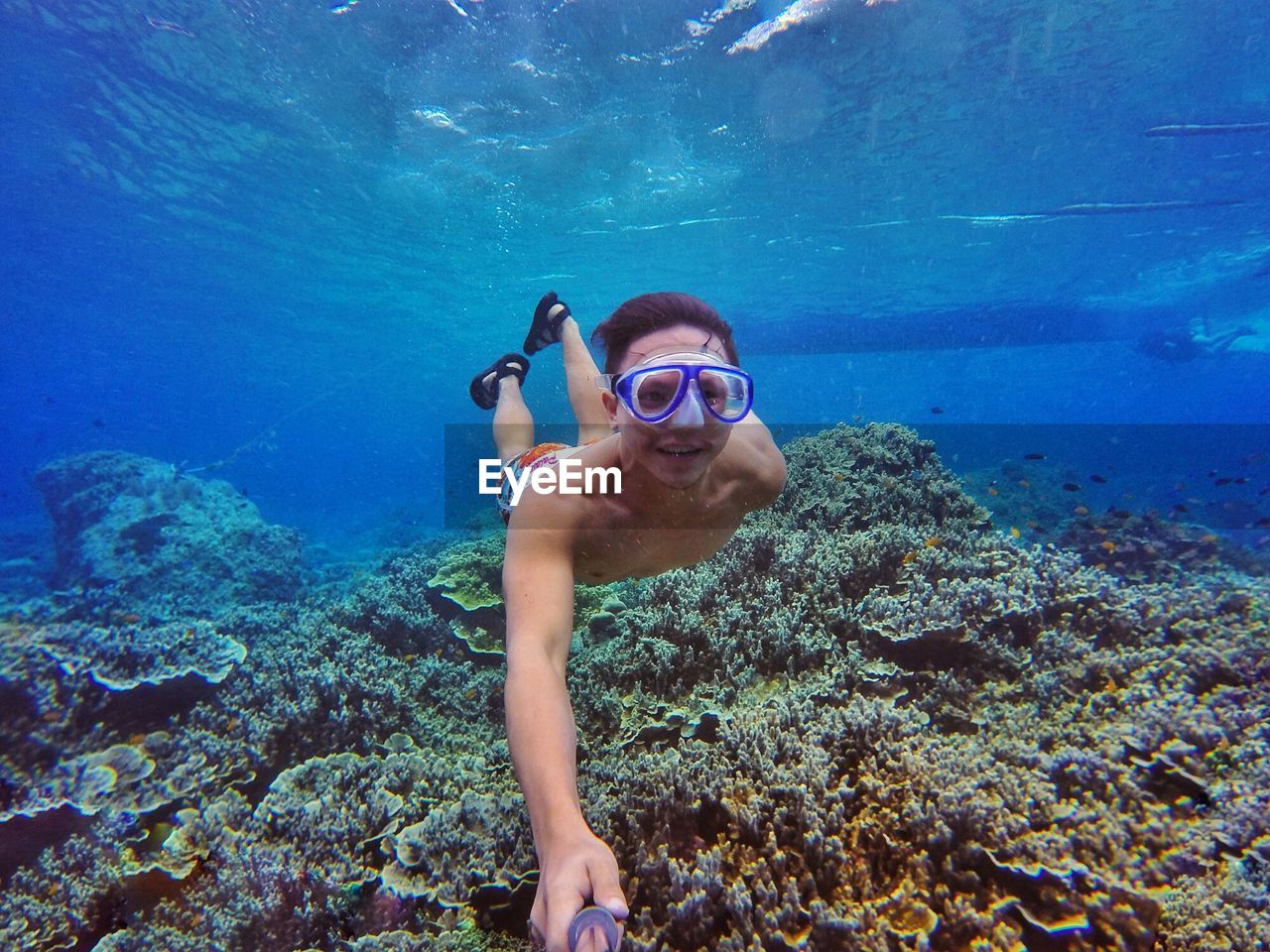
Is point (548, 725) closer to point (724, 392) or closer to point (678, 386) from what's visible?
point (678, 386)

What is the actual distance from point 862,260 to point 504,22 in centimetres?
1619

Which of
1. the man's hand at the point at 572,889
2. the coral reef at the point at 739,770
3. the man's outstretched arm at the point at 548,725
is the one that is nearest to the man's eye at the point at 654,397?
the man's outstretched arm at the point at 548,725

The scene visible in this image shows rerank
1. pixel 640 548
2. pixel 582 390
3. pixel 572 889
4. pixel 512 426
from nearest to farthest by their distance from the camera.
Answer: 1. pixel 572 889
2. pixel 640 548
3. pixel 582 390
4. pixel 512 426

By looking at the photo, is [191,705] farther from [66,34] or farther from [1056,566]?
[66,34]

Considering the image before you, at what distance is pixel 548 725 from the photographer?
1884mm

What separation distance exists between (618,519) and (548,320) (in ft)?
17.0

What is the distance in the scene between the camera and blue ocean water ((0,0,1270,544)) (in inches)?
448

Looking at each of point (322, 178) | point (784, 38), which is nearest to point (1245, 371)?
point (784, 38)

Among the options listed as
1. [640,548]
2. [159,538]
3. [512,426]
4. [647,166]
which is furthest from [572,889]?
[647,166]

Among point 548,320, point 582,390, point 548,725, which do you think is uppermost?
point 548,320

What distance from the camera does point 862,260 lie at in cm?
2252

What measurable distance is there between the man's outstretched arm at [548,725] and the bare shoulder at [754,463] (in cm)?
142

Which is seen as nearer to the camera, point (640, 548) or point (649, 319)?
point (649, 319)

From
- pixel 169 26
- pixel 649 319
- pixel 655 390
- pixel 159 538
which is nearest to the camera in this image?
pixel 655 390
